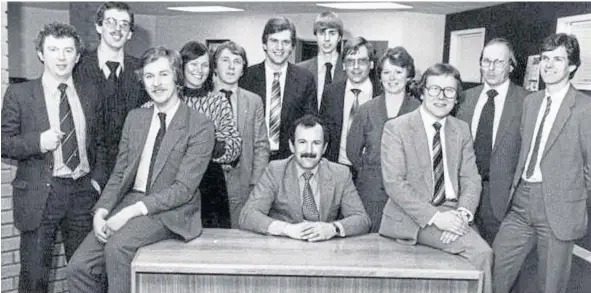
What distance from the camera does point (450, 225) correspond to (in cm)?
243

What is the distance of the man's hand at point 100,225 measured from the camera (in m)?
2.45

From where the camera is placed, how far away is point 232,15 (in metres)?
11.2

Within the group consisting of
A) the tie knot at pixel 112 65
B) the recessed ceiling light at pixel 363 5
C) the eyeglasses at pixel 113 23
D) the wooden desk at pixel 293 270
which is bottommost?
the wooden desk at pixel 293 270

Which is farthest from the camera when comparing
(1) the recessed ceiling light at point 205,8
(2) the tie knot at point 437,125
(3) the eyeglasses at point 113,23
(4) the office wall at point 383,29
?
(1) the recessed ceiling light at point 205,8

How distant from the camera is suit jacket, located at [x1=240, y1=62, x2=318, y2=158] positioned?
3285mm

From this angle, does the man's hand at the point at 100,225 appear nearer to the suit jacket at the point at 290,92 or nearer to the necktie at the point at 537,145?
the suit jacket at the point at 290,92

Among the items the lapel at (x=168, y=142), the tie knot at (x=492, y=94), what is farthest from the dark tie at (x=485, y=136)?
the lapel at (x=168, y=142)

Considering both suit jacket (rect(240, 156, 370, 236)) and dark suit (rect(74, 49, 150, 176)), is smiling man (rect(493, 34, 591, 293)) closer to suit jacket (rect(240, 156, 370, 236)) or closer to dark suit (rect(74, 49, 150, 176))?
suit jacket (rect(240, 156, 370, 236))

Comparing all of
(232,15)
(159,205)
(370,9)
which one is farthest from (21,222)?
(232,15)

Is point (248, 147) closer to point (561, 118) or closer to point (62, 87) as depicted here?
point (62, 87)

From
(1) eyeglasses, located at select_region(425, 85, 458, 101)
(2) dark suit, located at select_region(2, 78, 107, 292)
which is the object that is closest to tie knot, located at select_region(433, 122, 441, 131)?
(1) eyeglasses, located at select_region(425, 85, 458, 101)

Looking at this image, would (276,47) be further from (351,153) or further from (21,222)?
(21,222)

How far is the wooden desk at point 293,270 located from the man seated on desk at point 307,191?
0.95 feet

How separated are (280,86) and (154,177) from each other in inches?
42.7
